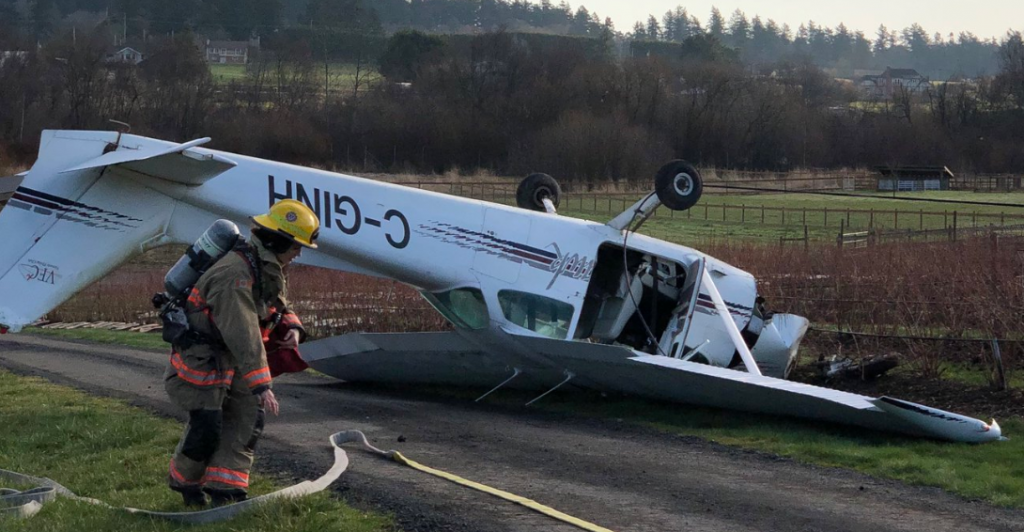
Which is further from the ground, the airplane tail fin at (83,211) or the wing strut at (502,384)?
the airplane tail fin at (83,211)

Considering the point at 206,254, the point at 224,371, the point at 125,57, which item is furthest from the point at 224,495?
the point at 125,57

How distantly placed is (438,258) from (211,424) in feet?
19.5

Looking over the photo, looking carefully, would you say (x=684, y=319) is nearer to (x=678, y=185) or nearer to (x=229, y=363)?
(x=678, y=185)

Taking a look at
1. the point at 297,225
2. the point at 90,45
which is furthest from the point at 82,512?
the point at 90,45

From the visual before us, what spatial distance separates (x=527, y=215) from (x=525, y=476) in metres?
5.00

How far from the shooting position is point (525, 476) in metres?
8.91

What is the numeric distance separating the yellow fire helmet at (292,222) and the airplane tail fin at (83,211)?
491 centimetres

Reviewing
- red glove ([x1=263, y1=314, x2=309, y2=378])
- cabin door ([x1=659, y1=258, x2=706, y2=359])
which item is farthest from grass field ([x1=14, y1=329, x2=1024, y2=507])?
red glove ([x1=263, y1=314, x2=309, y2=378])

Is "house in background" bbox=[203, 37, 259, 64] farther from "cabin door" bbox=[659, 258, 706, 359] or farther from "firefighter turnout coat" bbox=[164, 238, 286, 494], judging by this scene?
"firefighter turnout coat" bbox=[164, 238, 286, 494]

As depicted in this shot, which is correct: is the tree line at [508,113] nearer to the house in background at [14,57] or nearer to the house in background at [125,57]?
the house in background at [14,57]

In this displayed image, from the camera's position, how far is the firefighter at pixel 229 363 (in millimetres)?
7324

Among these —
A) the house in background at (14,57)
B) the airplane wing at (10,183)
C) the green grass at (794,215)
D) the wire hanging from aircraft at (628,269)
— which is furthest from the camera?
the house in background at (14,57)

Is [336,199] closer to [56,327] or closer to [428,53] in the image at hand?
[56,327]

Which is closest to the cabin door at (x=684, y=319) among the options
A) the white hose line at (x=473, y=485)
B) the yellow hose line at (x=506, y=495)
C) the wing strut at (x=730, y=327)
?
the wing strut at (x=730, y=327)
